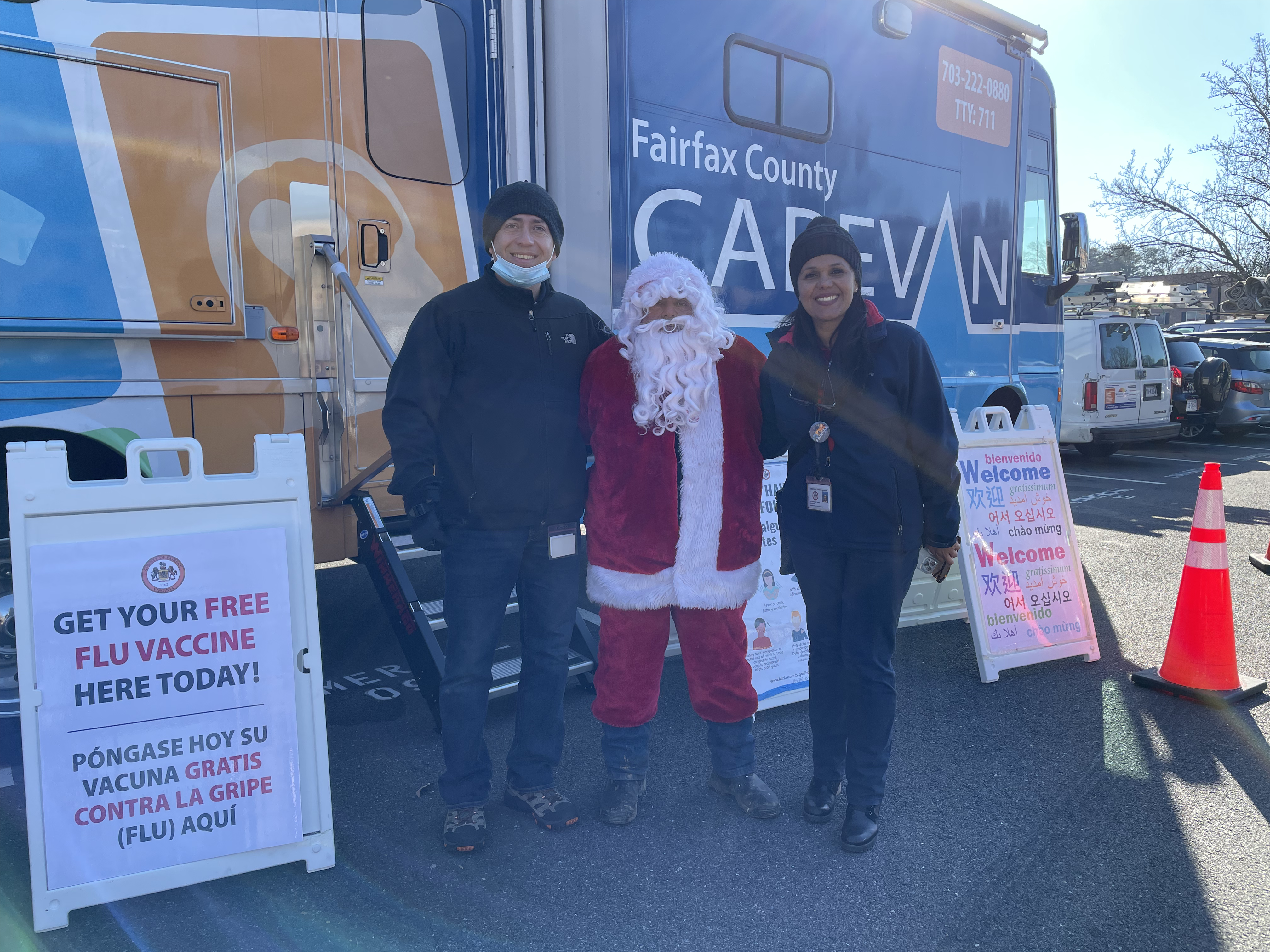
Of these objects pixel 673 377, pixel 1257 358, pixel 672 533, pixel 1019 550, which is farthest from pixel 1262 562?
pixel 1257 358

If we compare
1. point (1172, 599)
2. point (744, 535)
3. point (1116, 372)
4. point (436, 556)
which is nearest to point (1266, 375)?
point (1116, 372)

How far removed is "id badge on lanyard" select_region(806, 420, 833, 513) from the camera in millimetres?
2656

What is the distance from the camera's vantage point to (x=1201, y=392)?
13852 millimetres

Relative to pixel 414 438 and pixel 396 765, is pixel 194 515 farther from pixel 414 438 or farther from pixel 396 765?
pixel 396 765

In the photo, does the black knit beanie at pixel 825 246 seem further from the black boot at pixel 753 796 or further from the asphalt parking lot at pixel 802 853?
the asphalt parking lot at pixel 802 853

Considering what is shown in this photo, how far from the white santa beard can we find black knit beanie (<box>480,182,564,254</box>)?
0.47 metres

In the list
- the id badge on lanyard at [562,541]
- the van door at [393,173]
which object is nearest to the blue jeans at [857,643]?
the id badge on lanyard at [562,541]

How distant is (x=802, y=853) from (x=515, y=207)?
211 centimetres

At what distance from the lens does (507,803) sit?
2953mm

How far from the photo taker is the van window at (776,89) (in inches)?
168

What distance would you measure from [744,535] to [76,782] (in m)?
1.92

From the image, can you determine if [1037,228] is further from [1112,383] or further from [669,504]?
[1112,383]

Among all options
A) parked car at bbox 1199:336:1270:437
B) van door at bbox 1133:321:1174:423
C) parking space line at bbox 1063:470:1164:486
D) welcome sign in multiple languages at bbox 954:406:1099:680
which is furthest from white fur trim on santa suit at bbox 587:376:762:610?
parked car at bbox 1199:336:1270:437

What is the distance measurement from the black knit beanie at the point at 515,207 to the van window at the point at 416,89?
1.10 m
